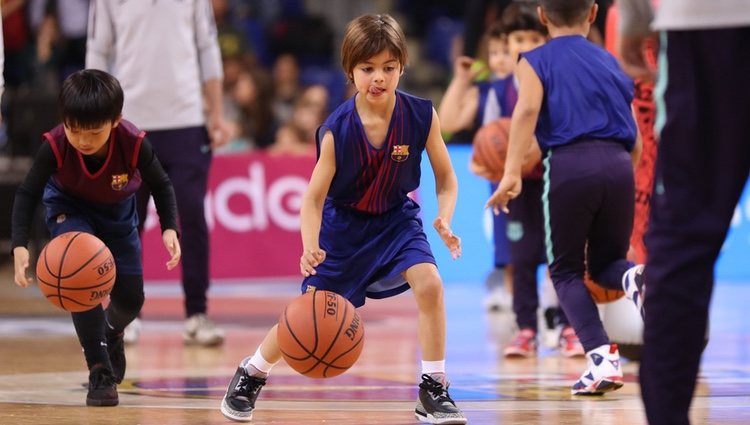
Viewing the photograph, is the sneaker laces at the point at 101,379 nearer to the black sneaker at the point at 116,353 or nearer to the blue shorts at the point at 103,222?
the black sneaker at the point at 116,353

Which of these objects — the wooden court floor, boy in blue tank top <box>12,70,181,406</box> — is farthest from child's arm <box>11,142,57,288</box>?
the wooden court floor

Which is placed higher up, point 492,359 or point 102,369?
point 102,369

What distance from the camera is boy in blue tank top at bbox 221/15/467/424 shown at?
507 cm

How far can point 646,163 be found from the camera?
742cm

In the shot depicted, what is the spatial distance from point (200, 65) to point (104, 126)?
285cm

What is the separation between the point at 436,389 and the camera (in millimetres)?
5004

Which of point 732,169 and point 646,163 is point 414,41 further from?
point 732,169

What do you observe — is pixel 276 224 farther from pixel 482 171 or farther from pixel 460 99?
pixel 482 171

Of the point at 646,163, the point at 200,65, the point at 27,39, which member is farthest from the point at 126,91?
the point at 27,39

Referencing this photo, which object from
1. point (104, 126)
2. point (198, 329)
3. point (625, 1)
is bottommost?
point (198, 329)

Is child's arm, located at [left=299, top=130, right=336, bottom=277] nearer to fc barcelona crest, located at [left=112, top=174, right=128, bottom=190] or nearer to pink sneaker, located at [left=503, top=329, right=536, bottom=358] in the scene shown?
fc barcelona crest, located at [left=112, top=174, right=128, bottom=190]

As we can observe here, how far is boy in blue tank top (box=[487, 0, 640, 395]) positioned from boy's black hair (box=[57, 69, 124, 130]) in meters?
1.70

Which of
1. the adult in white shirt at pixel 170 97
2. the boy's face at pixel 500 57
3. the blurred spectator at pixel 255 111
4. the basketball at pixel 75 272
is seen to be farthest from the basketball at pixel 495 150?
A: the blurred spectator at pixel 255 111

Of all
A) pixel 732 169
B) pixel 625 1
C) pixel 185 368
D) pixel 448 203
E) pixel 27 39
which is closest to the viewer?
pixel 732 169
